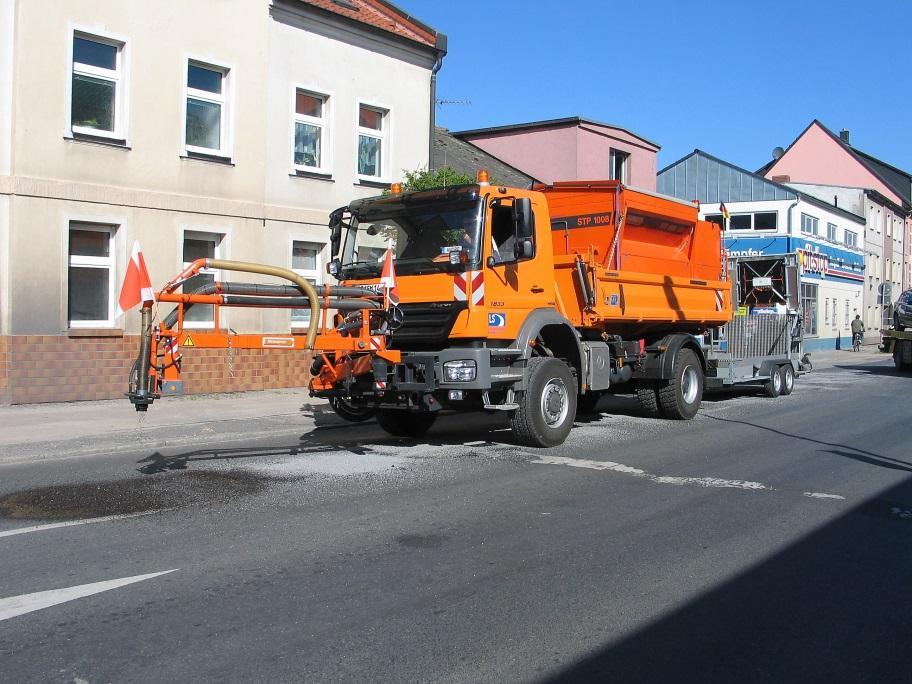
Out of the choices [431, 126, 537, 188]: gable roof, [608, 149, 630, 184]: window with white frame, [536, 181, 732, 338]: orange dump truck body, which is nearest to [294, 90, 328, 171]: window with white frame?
[431, 126, 537, 188]: gable roof

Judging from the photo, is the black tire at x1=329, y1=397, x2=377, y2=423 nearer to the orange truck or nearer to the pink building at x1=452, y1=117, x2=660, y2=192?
the orange truck

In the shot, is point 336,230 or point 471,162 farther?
point 471,162

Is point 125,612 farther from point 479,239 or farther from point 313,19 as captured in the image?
point 313,19

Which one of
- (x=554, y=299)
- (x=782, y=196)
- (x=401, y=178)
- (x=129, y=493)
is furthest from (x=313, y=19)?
(x=782, y=196)

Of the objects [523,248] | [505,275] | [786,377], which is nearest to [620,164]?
[786,377]

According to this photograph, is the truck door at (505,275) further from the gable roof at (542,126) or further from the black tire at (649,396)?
the gable roof at (542,126)

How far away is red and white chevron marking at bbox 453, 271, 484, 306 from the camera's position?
9328mm

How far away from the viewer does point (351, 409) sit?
10.8 metres

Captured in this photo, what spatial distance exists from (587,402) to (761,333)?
5112mm

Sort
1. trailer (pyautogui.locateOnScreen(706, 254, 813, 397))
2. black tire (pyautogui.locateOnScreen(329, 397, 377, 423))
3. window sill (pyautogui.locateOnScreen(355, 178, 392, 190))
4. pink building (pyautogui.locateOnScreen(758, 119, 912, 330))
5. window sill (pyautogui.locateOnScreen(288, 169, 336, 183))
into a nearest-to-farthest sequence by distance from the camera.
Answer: black tire (pyautogui.locateOnScreen(329, 397, 377, 423)) → trailer (pyautogui.locateOnScreen(706, 254, 813, 397)) → window sill (pyautogui.locateOnScreen(288, 169, 336, 183)) → window sill (pyautogui.locateOnScreen(355, 178, 392, 190)) → pink building (pyautogui.locateOnScreen(758, 119, 912, 330))

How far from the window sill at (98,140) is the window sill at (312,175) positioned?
342cm

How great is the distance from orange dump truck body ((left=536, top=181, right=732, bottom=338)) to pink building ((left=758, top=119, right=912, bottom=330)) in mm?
41156

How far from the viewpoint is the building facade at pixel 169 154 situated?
13547mm

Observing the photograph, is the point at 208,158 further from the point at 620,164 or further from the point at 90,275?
the point at 620,164
